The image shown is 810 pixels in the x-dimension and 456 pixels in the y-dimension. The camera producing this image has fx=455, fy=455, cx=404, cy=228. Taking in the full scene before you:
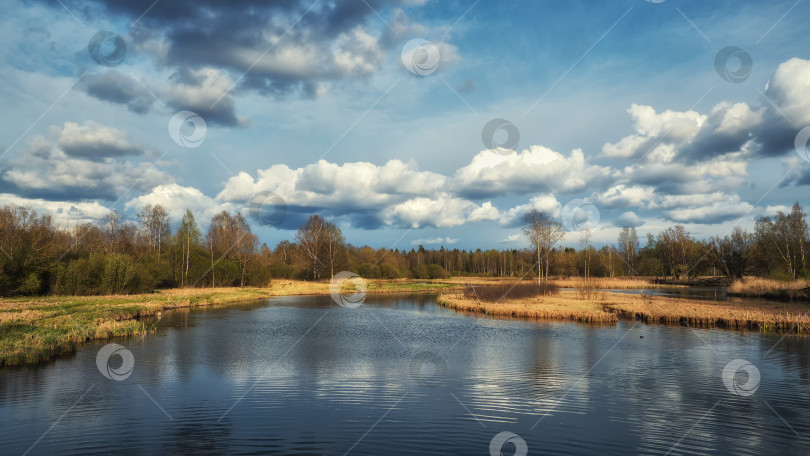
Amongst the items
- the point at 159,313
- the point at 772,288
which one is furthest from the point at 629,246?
the point at 159,313

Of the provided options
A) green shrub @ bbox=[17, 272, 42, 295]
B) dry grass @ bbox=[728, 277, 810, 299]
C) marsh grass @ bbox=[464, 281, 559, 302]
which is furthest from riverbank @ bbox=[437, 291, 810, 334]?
green shrub @ bbox=[17, 272, 42, 295]

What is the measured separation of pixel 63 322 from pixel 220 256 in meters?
52.4

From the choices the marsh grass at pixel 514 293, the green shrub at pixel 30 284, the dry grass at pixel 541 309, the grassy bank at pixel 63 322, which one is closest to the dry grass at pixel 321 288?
the grassy bank at pixel 63 322

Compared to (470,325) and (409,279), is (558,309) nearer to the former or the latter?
(470,325)

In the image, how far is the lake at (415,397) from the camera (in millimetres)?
12453

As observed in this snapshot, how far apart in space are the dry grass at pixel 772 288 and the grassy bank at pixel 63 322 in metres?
70.8

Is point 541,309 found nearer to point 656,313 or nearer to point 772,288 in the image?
point 656,313

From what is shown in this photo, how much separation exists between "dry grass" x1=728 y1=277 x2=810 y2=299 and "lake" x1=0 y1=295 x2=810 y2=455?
34227 millimetres

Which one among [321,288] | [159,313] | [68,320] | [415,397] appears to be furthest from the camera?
[321,288]

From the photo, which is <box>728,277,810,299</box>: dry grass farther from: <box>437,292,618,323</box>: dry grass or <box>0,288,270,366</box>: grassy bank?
<box>0,288,270,366</box>: grassy bank

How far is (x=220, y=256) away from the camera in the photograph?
80625mm

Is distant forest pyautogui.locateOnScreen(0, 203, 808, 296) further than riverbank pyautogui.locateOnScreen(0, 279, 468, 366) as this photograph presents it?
Yes

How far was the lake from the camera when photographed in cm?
1245

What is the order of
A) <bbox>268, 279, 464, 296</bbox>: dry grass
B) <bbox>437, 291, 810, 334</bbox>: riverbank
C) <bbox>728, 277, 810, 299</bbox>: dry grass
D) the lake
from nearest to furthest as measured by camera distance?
1. the lake
2. <bbox>437, 291, 810, 334</bbox>: riverbank
3. <bbox>728, 277, 810, 299</bbox>: dry grass
4. <bbox>268, 279, 464, 296</bbox>: dry grass
